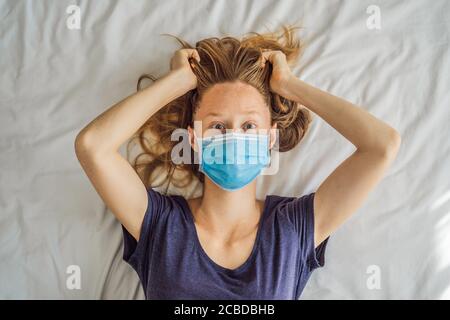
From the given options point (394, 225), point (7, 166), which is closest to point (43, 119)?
point (7, 166)

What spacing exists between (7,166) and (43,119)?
185 millimetres

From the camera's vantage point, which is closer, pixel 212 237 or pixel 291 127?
pixel 212 237

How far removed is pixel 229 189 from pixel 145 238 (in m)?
0.27

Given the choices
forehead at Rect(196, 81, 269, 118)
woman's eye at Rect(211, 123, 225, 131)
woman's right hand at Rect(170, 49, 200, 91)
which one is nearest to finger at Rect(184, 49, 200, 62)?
woman's right hand at Rect(170, 49, 200, 91)

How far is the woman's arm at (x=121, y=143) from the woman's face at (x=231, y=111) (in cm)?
9

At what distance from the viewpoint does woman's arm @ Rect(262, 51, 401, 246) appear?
123cm

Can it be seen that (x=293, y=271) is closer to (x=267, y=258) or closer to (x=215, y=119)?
(x=267, y=258)

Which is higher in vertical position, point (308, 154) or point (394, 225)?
point (308, 154)

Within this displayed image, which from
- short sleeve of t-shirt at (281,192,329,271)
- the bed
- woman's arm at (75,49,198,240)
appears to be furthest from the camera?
the bed

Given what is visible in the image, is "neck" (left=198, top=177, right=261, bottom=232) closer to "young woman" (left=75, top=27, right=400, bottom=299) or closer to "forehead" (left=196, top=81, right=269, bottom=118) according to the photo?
"young woman" (left=75, top=27, right=400, bottom=299)

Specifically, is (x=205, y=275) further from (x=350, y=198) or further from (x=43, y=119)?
(x=43, y=119)

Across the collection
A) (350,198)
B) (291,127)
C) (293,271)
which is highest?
(291,127)

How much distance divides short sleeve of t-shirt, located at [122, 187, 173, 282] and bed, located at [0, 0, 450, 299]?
0.12m

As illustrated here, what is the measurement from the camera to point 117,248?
1.46 metres
